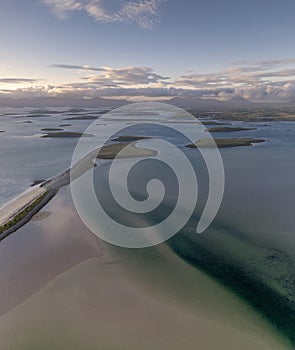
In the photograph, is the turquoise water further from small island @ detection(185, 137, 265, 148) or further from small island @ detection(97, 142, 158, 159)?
small island @ detection(185, 137, 265, 148)

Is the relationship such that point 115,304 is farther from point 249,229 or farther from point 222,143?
point 222,143

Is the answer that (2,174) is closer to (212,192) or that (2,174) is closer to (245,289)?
(212,192)

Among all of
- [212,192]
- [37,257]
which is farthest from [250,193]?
[37,257]

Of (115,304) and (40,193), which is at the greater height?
(115,304)

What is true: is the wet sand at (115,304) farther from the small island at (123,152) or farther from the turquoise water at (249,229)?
the small island at (123,152)

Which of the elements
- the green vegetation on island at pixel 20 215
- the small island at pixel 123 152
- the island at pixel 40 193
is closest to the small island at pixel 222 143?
the small island at pixel 123 152

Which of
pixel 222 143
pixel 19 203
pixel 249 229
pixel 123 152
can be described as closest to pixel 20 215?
pixel 19 203

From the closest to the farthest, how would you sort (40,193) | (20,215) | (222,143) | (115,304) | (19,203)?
(115,304) → (20,215) → (19,203) → (40,193) → (222,143)

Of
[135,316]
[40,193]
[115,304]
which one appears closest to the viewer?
[135,316]
